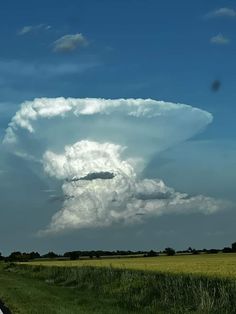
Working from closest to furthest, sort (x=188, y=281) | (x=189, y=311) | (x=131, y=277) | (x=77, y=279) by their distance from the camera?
(x=189, y=311) → (x=188, y=281) → (x=131, y=277) → (x=77, y=279)

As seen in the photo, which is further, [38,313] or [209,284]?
[209,284]

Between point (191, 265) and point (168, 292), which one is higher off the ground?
point (191, 265)

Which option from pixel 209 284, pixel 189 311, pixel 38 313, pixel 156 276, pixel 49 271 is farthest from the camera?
pixel 49 271

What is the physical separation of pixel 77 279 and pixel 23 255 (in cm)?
15357

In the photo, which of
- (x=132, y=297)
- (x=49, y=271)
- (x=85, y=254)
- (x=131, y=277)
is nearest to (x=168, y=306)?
(x=132, y=297)

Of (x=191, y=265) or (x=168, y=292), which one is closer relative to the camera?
(x=168, y=292)

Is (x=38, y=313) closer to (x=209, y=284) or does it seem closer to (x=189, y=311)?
(x=189, y=311)

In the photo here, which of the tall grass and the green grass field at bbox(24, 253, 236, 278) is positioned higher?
the green grass field at bbox(24, 253, 236, 278)

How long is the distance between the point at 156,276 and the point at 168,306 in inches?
328

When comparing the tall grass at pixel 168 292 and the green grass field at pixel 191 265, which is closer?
the tall grass at pixel 168 292

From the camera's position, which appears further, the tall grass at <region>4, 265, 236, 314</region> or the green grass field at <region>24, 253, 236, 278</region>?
the green grass field at <region>24, 253, 236, 278</region>

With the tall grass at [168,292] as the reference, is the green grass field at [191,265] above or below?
above

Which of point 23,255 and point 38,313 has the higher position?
point 23,255

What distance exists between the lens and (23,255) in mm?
195375
